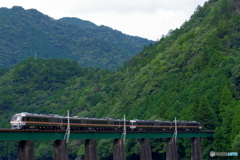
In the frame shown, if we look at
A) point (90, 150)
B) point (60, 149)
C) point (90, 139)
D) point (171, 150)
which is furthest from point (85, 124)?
point (171, 150)

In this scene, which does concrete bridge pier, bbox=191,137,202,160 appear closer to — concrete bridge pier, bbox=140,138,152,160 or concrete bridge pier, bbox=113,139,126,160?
concrete bridge pier, bbox=140,138,152,160

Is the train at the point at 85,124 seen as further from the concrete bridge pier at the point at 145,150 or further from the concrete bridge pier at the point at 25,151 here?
the concrete bridge pier at the point at 145,150

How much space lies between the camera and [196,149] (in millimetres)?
152625

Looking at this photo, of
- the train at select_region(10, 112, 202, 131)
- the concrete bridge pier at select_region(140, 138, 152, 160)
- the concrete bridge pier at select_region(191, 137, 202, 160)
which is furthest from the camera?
the concrete bridge pier at select_region(191, 137, 202, 160)

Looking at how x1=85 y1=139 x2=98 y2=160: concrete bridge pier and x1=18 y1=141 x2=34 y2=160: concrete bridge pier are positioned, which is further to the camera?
x1=85 y1=139 x2=98 y2=160: concrete bridge pier

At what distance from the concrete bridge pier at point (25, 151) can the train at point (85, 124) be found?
2.95 m

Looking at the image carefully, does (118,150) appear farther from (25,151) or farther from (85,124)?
(25,151)

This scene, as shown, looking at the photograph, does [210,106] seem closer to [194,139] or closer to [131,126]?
[194,139]

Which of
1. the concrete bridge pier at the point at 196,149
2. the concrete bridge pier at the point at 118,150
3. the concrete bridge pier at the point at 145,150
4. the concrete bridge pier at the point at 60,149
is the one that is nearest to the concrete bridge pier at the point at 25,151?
the concrete bridge pier at the point at 60,149

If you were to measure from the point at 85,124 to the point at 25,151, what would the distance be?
21.7 m

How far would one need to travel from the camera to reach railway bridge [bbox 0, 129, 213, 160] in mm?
96812

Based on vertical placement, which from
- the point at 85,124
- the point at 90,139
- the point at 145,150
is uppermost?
the point at 85,124

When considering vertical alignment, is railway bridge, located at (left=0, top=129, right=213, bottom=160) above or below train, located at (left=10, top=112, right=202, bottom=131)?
below

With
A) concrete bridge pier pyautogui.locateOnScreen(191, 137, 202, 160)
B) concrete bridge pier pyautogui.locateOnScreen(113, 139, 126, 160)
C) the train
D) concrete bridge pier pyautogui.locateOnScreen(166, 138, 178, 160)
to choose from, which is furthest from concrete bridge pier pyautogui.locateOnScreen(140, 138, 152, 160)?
concrete bridge pier pyautogui.locateOnScreen(191, 137, 202, 160)
